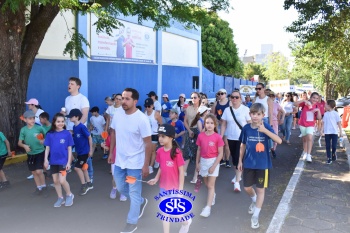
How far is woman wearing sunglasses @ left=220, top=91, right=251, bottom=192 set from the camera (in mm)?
6422

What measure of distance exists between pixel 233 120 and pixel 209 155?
1368 millimetres

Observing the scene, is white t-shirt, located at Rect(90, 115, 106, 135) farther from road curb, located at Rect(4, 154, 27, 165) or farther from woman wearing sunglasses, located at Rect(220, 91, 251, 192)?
woman wearing sunglasses, located at Rect(220, 91, 251, 192)

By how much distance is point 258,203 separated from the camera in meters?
4.86

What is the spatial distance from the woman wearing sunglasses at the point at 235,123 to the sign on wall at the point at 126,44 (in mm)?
7590

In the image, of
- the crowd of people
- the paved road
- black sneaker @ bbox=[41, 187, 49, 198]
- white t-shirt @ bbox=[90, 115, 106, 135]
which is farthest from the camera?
white t-shirt @ bbox=[90, 115, 106, 135]

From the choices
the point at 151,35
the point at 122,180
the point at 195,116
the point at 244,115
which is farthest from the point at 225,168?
the point at 151,35

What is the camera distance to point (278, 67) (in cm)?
5553

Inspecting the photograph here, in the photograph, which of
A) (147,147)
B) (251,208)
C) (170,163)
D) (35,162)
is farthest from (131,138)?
(35,162)

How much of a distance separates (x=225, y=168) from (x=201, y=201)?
2.54 m

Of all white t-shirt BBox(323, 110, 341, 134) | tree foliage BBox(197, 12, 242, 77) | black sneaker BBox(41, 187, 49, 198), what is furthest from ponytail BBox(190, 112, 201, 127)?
tree foliage BBox(197, 12, 242, 77)

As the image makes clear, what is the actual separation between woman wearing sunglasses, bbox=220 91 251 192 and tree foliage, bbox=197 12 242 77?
82.4ft

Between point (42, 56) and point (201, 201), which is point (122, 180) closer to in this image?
point (201, 201)

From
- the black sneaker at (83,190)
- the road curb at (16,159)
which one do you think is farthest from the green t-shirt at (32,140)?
the road curb at (16,159)

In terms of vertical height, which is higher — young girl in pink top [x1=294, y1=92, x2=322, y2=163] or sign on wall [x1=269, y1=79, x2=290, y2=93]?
sign on wall [x1=269, y1=79, x2=290, y2=93]
